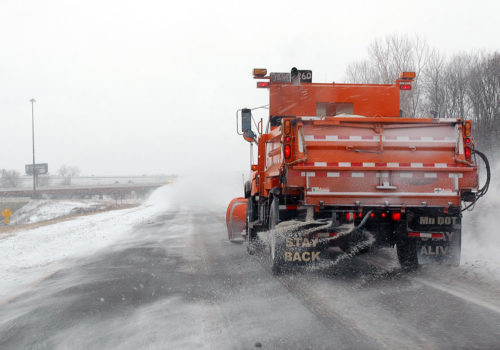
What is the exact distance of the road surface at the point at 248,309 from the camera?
433 cm

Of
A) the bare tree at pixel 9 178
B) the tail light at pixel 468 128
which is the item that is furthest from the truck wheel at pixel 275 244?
the bare tree at pixel 9 178

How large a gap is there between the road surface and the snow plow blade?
9.34ft

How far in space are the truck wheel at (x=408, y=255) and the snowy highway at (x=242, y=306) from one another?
16cm

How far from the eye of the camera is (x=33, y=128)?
186 ft

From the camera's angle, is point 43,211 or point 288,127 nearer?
point 288,127

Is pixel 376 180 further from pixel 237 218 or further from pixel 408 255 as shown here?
pixel 237 218

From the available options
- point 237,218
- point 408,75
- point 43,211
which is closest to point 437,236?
point 408,75

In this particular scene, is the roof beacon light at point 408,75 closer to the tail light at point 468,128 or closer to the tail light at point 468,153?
the tail light at point 468,128

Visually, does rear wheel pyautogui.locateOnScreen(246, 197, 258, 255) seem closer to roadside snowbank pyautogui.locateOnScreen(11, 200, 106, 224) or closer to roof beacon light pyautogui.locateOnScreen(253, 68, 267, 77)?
roof beacon light pyautogui.locateOnScreen(253, 68, 267, 77)

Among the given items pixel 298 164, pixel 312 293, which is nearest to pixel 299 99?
pixel 298 164

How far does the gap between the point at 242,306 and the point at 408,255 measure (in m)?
3.40

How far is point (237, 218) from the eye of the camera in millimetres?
11688

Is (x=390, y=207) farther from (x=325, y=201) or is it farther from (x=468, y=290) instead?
(x=468, y=290)

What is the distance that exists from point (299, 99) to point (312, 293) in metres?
4.24
